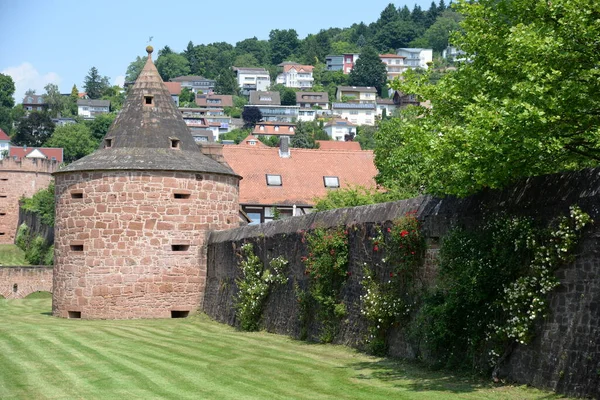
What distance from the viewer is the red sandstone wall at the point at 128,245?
27.9 metres

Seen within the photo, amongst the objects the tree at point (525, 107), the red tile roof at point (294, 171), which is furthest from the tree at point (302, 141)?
the tree at point (525, 107)

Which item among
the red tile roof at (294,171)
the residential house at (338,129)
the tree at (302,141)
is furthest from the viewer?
the residential house at (338,129)

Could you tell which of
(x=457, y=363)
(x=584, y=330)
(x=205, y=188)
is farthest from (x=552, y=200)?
(x=205, y=188)

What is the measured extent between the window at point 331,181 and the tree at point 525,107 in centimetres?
3521

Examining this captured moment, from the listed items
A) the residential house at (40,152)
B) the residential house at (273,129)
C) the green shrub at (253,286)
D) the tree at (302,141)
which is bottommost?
the green shrub at (253,286)

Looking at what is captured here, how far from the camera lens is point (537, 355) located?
12.7 m

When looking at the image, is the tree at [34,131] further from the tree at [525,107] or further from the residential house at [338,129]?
the tree at [525,107]

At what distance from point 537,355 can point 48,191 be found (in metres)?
A: 70.5

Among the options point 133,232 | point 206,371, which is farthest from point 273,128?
point 206,371

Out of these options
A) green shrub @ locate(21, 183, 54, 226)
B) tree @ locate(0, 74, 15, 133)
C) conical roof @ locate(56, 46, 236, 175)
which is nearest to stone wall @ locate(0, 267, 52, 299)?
green shrub @ locate(21, 183, 54, 226)

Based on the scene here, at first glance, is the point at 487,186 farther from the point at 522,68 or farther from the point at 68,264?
the point at 68,264

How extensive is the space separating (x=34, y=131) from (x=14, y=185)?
56.4m

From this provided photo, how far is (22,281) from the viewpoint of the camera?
57.6 metres

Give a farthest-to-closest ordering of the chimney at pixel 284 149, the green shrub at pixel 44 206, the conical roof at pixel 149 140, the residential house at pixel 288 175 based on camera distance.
→ the green shrub at pixel 44 206, the chimney at pixel 284 149, the residential house at pixel 288 175, the conical roof at pixel 149 140
